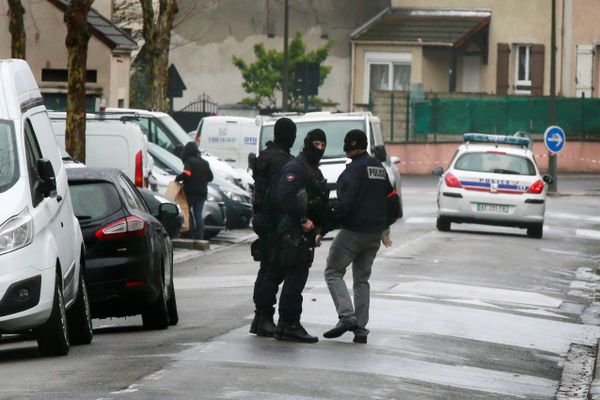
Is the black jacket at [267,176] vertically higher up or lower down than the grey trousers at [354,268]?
higher up

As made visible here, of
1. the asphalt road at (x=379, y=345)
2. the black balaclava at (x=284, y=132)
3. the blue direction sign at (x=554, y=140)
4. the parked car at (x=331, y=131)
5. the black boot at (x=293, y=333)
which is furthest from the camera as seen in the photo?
the blue direction sign at (x=554, y=140)

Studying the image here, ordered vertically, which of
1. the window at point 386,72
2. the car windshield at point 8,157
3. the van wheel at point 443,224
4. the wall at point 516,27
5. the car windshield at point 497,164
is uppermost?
the wall at point 516,27

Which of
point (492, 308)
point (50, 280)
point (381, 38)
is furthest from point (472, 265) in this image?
point (381, 38)

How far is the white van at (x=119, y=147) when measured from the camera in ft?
87.2

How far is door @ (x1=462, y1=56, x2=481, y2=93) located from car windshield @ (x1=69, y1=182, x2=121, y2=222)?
51767mm

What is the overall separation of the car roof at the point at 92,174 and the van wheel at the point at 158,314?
1015mm

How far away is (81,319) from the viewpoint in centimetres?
1393

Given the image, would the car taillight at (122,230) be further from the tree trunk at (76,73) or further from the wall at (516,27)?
the wall at (516,27)

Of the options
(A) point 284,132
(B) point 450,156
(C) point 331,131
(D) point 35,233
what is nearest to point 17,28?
(C) point 331,131

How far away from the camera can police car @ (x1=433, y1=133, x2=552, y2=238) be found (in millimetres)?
31156

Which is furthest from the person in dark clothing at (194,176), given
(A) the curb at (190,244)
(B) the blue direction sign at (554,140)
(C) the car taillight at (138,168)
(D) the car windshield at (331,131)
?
(B) the blue direction sign at (554,140)

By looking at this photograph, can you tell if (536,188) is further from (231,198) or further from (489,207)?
(231,198)

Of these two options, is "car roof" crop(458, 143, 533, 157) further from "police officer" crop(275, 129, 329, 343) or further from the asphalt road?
"police officer" crop(275, 129, 329, 343)

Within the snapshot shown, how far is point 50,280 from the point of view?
40.3 feet
